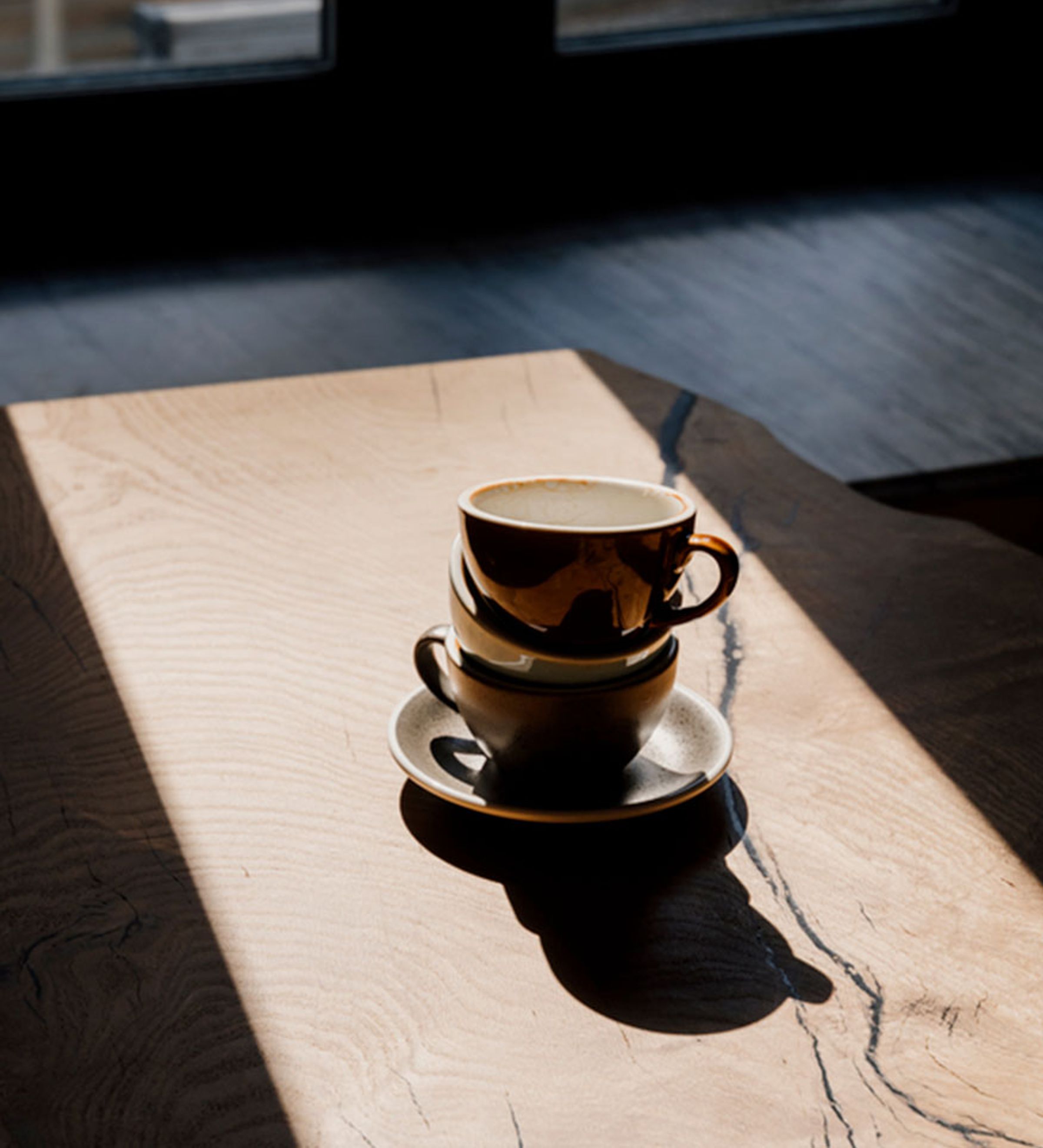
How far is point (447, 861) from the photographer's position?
589 millimetres

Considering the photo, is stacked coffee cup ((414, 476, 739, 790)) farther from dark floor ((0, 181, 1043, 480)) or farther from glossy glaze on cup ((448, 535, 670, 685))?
dark floor ((0, 181, 1043, 480))

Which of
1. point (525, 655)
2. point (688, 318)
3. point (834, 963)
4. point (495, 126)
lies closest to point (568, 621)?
point (525, 655)

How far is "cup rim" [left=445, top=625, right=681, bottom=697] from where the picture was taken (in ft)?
1.94

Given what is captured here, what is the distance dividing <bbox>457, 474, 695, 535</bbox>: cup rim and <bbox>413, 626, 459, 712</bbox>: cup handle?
0.07 m

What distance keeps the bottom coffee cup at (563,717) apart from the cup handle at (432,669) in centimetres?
2

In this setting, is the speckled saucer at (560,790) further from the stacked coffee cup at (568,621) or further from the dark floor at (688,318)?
the dark floor at (688,318)

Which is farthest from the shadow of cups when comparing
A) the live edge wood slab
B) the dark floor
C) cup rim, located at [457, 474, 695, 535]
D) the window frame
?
the window frame

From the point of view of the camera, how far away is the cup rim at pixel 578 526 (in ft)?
1.86

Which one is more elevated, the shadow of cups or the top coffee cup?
the top coffee cup

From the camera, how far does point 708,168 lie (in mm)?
2791

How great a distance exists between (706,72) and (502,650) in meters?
2.33

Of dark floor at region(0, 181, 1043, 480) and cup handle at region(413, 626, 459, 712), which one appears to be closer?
cup handle at region(413, 626, 459, 712)

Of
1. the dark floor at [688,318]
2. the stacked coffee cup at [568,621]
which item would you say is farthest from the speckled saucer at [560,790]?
the dark floor at [688,318]

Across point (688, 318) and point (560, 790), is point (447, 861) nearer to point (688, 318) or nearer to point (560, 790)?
point (560, 790)
